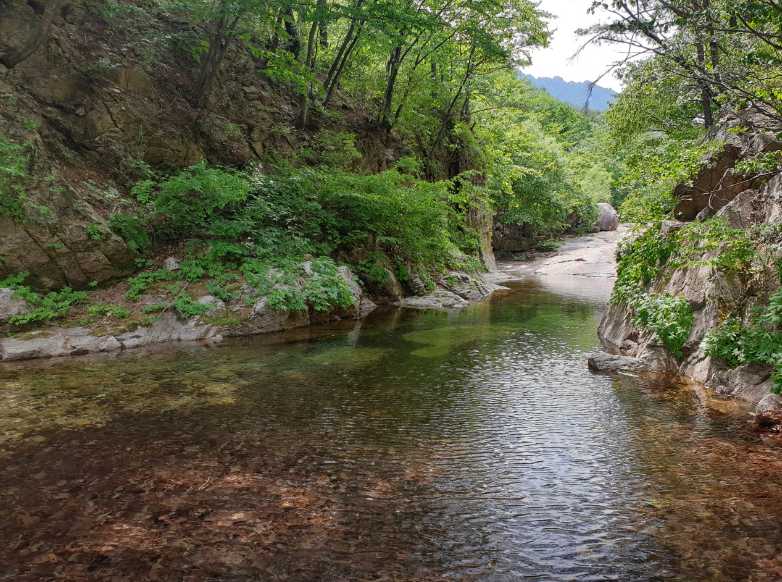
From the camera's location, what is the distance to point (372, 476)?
5117 millimetres

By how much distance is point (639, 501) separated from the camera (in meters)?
4.59

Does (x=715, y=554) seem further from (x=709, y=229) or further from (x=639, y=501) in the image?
(x=709, y=229)

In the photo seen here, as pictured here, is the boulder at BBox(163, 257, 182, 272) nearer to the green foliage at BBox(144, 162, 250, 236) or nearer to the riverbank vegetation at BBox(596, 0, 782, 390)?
the green foliage at BBox(144, 162, 250, 236)

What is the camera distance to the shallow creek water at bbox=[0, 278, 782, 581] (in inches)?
146

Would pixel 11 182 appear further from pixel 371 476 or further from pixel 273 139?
pixel 371 476

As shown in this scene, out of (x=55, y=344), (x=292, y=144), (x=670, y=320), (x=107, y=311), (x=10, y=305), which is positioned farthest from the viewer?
(x=292, y=144)

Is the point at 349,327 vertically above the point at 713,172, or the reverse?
the point at 713,172

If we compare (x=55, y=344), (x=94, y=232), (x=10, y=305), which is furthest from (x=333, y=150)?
(x=55, y=344)

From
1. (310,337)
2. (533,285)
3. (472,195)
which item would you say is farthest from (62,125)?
(533,285)

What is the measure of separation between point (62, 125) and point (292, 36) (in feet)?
32.8

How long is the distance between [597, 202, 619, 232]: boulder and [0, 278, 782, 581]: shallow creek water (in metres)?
39.0

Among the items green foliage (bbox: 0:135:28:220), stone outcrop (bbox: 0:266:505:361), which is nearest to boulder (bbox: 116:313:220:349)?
stone outcrop (bbox: 0:266:505:361)

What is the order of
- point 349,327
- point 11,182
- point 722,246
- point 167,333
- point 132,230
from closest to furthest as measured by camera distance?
point 722,246 → point 11,182 → point 167,333 → point 132,230 → point 349,327

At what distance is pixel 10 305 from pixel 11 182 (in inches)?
107
